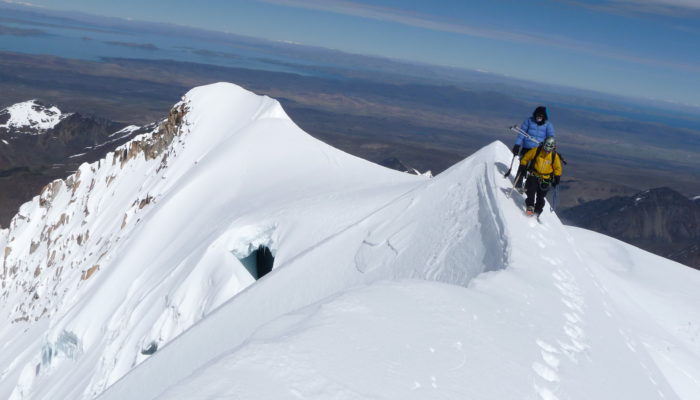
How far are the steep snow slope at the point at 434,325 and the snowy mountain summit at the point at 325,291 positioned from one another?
0.11ft

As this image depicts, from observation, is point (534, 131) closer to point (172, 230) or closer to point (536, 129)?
point (536, 129)

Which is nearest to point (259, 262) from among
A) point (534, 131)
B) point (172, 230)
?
point (172, 230)

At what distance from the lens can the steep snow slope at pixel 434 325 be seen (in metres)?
4.95

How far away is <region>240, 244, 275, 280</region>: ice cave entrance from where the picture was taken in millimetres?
21436

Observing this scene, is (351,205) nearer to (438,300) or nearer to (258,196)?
(258,196)

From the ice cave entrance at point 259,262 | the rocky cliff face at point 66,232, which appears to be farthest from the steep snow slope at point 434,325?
the rocky cliff face at point 66,232

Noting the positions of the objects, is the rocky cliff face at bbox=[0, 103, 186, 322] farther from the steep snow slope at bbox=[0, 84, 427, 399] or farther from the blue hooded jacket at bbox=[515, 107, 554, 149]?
the blue hooded jacket at bbox=[515, 107, 554, 149]

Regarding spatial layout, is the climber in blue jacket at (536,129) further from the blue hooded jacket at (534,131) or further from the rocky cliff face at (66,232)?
the rocky cliff face at (66,232)

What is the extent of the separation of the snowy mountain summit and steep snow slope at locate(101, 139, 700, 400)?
0.11 feet

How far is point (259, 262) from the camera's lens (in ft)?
71.7

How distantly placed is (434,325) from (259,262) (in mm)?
16226

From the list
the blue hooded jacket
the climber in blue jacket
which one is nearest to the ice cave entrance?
the climber in blue jacket

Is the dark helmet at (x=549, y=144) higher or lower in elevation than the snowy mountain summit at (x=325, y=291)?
higher

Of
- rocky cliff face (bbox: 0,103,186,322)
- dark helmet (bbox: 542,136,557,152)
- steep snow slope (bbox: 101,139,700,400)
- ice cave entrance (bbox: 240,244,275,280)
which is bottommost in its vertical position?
rocky cliff face (bbox: 0,103,186,322)
